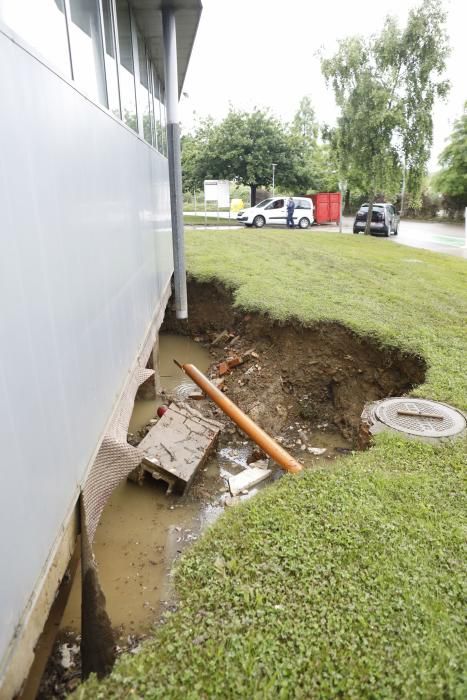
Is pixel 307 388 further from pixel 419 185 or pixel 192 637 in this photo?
pixel 419 185

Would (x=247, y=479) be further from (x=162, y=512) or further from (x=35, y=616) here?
(x=35, y=616)

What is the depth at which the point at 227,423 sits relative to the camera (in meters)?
6.95

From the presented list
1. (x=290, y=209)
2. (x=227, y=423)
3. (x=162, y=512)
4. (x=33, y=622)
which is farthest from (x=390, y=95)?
(x=33, y=622)

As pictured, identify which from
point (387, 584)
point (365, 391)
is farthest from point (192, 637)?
point (365, 391)

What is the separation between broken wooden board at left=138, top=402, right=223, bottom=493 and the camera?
5.33 meters

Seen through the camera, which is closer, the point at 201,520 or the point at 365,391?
the point at 201,520

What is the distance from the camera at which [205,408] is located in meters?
7.43

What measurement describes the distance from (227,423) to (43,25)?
5390mm

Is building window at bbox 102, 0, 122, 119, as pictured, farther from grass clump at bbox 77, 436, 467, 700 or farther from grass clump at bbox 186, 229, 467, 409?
grass clump at bbox 186, 229, 467, 409

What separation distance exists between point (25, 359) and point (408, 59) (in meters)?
20.8

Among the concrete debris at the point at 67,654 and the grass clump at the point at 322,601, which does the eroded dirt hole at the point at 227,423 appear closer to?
the concrete debris at the point at 67,654

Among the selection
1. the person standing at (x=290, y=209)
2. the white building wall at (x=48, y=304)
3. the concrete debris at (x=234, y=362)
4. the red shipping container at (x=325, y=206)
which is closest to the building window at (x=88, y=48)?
the white building wall at (x=48, y=304)

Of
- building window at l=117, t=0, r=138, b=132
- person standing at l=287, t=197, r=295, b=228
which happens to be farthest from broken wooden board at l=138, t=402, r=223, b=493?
person standing at l=287, t=197, r=295, b=228

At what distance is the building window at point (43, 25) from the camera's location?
1980mm
